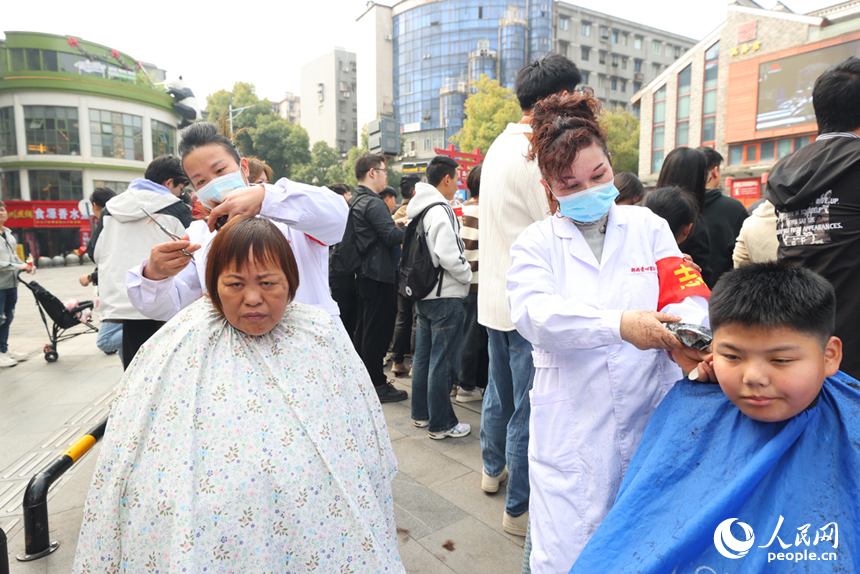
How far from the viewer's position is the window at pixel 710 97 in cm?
3066

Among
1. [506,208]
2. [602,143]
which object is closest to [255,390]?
[602,143]

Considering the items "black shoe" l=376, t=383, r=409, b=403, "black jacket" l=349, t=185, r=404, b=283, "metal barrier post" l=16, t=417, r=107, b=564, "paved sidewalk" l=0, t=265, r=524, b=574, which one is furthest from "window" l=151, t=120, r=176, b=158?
"metal barrier post" l=16, t=417, r=107, b=564

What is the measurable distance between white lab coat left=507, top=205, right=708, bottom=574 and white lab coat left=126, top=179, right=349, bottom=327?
0.76 meters

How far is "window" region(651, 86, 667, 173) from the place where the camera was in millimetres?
33794

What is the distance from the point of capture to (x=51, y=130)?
31.5m

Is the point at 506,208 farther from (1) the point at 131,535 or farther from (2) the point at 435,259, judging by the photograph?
(1) the point at 131,535

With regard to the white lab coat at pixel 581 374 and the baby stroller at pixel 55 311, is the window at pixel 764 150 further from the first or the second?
the white lab coat at pixel 581 374

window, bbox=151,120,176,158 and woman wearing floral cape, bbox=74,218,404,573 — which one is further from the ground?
window, bbox=151,120,176,158

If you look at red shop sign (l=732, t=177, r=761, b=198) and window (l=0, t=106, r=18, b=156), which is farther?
window (l=0, t=106, r=18, b=156)

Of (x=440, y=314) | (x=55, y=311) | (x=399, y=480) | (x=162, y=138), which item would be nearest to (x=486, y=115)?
(x=162, y=138)

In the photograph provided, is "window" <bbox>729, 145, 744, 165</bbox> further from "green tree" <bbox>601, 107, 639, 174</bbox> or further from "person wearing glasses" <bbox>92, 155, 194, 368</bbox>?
"person wearing glasses" <bbox>92, 155, 194, 368</bbox>

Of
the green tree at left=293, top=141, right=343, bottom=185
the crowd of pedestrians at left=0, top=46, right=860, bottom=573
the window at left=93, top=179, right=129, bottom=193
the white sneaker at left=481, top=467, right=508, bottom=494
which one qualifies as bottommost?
the white sneaker at left=481, top=467, right=508, bottom=494

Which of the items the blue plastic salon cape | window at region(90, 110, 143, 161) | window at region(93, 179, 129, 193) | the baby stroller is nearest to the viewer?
the blue plastic salon cape

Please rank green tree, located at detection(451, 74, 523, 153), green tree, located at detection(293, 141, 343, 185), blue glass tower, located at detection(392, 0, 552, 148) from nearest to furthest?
green tree, located at detection(451, 74, 523, 153) → green tree, located at detection(293, 141, 343, 185) → blue glass tower, located at detection(392, 0, 552, 148)
